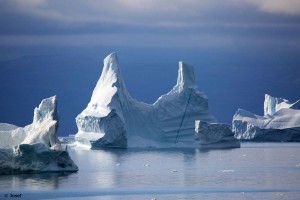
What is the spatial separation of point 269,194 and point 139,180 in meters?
7.52

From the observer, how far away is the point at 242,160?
4391 cm

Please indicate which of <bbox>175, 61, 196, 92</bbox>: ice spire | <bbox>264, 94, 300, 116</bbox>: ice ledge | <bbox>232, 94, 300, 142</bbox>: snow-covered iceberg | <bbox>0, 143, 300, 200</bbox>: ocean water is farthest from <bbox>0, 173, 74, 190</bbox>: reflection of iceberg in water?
<bbox>264, 94, 300, 116</bbox>: ice ledge

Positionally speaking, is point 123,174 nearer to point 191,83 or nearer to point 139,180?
point 139,180

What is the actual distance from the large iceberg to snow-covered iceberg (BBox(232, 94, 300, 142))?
13.5 meters

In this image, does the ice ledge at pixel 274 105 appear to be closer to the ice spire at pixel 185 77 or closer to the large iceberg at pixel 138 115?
the large iceberg at pixel 138 115

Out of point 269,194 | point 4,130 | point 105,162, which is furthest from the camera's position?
point 105,162

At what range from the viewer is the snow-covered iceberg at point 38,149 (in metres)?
28.7

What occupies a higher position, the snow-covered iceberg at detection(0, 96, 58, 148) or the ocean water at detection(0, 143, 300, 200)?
the snow-covered iceberg at detection(0, 96, 58, 148)

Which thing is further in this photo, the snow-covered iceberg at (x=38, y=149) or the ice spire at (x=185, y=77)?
the ice spire at (x=185, y=77)

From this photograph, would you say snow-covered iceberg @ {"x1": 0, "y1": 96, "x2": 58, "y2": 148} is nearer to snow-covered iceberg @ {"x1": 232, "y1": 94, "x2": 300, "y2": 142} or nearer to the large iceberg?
the large iceberg

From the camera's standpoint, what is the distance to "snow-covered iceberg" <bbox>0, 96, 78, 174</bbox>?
2866cm

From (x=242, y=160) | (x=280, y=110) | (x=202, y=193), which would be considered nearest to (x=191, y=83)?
(x=242, y=160)

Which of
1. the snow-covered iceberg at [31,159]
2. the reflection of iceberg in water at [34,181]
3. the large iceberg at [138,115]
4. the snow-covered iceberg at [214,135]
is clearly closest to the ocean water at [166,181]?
the reflection of iceberg in water at [34,181]

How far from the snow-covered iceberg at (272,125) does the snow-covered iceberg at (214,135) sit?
11333mm
